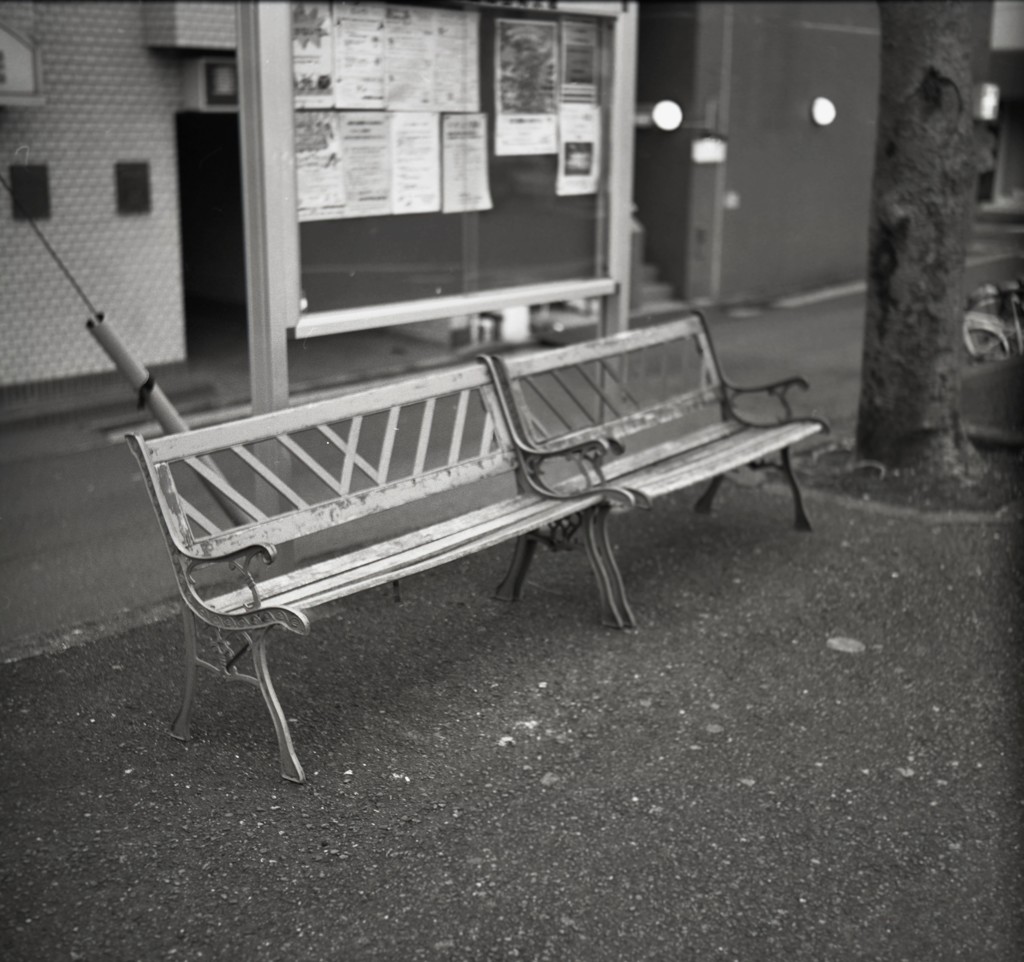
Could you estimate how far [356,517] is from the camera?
4953 mm

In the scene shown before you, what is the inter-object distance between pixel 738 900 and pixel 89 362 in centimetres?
776

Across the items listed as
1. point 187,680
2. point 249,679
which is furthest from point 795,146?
point 249,679

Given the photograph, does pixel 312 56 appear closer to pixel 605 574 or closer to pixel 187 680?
pixel 605 574

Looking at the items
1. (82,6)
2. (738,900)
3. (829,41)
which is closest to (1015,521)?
(738,900)

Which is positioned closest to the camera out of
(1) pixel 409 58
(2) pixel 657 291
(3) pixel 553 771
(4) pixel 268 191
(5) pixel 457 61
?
(3) pixel 553 771

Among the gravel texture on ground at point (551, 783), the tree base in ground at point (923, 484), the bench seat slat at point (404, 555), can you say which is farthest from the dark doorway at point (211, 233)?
the tree base in ground at point (923, 484)

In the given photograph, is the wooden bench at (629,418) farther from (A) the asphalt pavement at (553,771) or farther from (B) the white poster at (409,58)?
(B) the white poster at (409,58)

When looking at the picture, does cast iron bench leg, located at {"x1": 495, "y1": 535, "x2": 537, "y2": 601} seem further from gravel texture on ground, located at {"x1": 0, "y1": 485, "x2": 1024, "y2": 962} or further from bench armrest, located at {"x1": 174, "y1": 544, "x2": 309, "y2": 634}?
bench armrest, located at {"x1": 174, "y1": 544, "x2": 309, "y2": 634}

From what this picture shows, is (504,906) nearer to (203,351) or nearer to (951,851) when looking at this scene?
(951,851)

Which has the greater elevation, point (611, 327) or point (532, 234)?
point (532, 234)

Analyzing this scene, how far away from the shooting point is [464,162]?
6.62 meters

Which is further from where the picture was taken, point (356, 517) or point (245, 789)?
point (356, 517)

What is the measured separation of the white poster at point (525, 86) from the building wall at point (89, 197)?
13.2ft

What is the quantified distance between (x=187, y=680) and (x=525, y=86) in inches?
145
